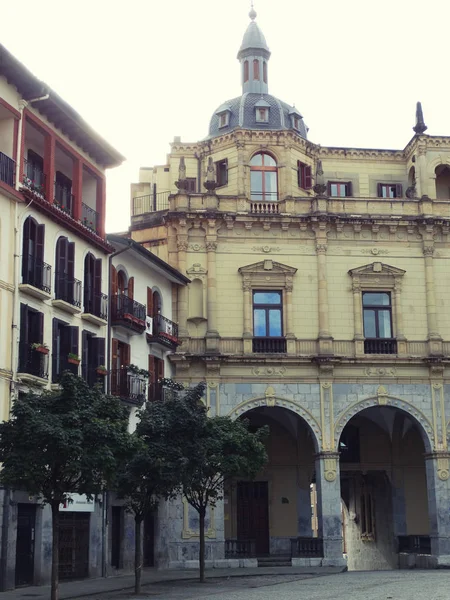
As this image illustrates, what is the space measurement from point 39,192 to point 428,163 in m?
22.8

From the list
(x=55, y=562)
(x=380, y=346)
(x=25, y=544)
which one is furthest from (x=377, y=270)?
(x=55, y=562)

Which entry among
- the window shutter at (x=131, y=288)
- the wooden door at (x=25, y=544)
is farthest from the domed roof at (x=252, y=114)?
the wooden door at (x=25, y=544)

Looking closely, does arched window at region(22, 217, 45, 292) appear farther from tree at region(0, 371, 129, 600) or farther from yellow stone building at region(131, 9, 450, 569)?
yellow stone building at region(131, 9, 450, 569)

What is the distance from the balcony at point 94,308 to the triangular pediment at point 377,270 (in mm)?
13912

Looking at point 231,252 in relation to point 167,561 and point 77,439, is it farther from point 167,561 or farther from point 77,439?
point 77,439

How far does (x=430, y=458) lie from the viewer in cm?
4422

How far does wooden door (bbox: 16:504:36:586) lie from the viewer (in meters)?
30.3

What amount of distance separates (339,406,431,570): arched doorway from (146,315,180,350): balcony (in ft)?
35.0

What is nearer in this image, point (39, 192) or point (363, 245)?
point (39, 192)

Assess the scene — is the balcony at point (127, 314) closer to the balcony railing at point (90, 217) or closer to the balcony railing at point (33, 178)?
the balcony railing at point (90, 217)

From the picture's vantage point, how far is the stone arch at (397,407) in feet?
145

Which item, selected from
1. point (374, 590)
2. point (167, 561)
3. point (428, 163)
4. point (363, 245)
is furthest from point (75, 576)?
point (428, 163)

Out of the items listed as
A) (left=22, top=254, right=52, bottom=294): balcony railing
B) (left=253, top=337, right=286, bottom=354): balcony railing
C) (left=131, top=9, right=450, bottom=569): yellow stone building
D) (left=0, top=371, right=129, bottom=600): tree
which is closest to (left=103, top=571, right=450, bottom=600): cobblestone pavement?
(left=0, top=371, right=129, bottom=600): tree

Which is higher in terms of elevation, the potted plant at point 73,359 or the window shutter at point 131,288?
the window shutter at point 131,288
